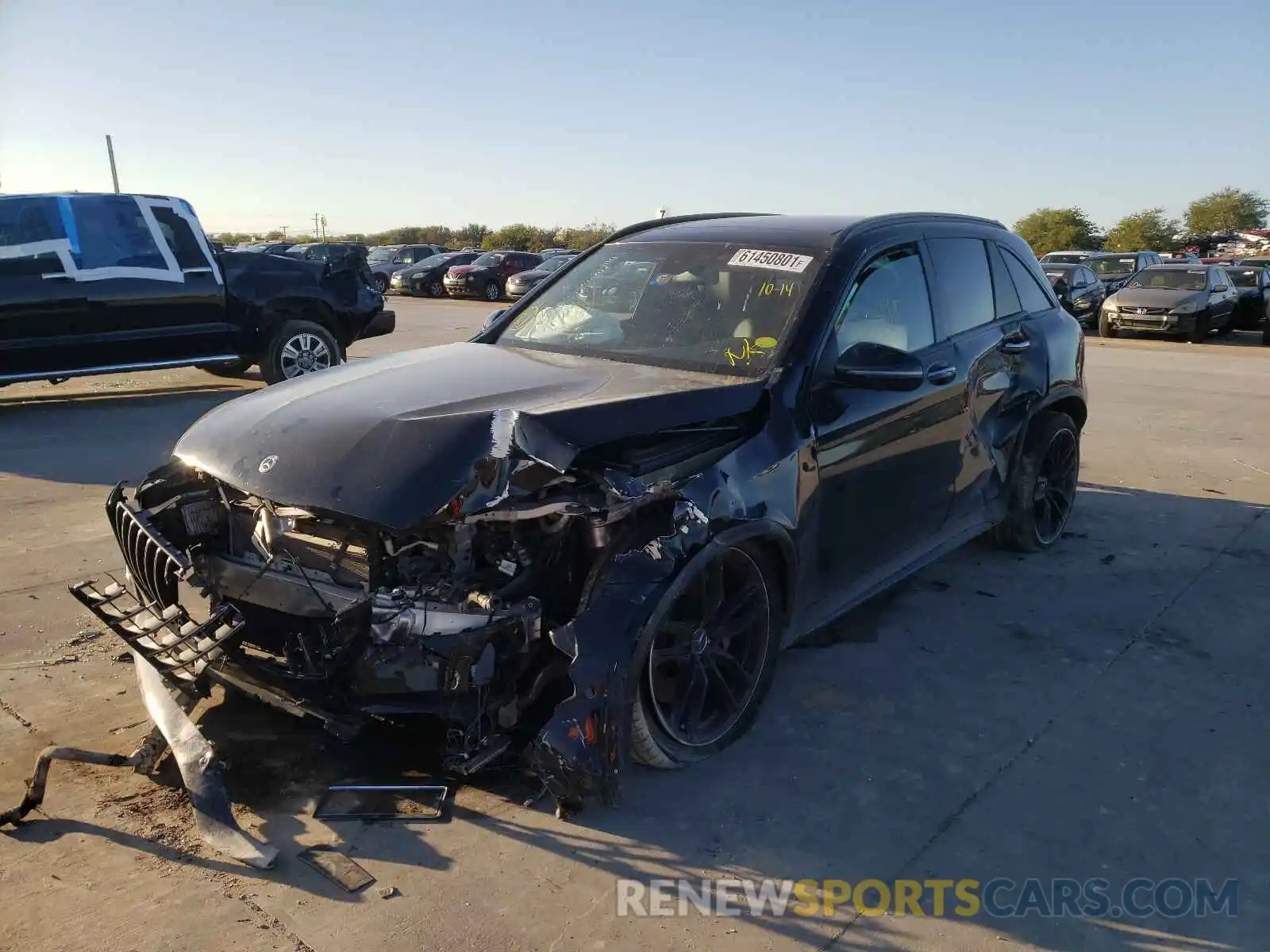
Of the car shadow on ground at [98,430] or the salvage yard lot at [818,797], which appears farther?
the car shadow on ground at [98,430]

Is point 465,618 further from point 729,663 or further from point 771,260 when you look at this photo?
point 771,260

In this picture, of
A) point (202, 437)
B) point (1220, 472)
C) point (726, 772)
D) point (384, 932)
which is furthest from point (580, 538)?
point (1220, 472)

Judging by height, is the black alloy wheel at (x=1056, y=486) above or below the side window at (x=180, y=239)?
below

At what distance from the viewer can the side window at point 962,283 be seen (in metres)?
4.60

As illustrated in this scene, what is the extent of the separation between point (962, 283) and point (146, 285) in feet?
25.1

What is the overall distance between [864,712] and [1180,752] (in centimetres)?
110

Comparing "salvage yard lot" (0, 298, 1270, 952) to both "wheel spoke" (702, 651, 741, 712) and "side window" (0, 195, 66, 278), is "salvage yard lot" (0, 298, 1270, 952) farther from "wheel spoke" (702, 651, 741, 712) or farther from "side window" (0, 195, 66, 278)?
"side window" (0, 195, 66, 278)

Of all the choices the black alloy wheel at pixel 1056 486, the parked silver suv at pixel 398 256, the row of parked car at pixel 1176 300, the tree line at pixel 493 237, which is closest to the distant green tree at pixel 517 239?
the tree line at pixel 493 237

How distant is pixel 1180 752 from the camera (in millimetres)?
3580

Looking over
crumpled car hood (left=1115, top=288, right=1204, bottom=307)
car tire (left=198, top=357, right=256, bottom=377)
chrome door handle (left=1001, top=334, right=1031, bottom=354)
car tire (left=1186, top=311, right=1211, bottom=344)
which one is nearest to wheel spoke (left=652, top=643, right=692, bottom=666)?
chrome door handle (left=1001, top=334, right=1031, bottom=354)

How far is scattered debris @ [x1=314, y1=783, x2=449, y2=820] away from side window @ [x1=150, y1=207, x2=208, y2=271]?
25.5ft

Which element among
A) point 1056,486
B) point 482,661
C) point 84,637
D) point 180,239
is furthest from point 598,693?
point 180,239

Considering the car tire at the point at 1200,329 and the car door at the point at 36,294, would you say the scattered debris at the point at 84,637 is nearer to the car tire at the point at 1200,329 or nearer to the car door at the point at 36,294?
the car door at the point at 36,294

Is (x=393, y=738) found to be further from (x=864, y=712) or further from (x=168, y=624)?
(x=864, y=712)
